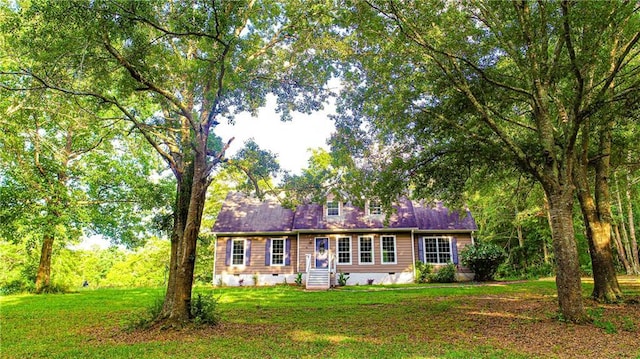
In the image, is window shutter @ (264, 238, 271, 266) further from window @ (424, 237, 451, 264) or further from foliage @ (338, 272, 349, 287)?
window @ (424, 237, 451, 264)

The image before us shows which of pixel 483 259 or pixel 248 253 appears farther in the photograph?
pixel 248 253

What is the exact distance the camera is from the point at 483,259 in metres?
18.7

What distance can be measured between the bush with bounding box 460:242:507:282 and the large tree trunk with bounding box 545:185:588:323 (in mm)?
11837

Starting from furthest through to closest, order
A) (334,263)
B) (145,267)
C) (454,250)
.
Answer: (145,267), (454,250), (334,263)

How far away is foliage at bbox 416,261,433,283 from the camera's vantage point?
1959 centimetres

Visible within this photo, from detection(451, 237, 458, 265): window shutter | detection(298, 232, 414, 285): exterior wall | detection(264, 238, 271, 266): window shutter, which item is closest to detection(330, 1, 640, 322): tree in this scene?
detection(298, 232, 414, 285): exterior wall

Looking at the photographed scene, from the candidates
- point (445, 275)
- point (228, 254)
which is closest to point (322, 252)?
point (228, 254)

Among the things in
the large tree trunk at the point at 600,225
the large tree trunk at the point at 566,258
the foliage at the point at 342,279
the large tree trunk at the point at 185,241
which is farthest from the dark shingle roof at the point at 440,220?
the large tree trunk at the point at 185,241

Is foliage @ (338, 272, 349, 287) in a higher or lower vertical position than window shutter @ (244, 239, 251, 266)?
lower

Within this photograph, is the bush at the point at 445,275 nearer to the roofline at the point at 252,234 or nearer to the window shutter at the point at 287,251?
the window shutter at the point at 287,251

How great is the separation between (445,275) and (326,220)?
6.87 meters

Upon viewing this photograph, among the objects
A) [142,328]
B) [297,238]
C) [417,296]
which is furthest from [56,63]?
[297,238]

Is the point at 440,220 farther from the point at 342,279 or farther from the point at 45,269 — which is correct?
the point at 45,269

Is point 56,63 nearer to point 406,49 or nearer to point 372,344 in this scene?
point 406,49
